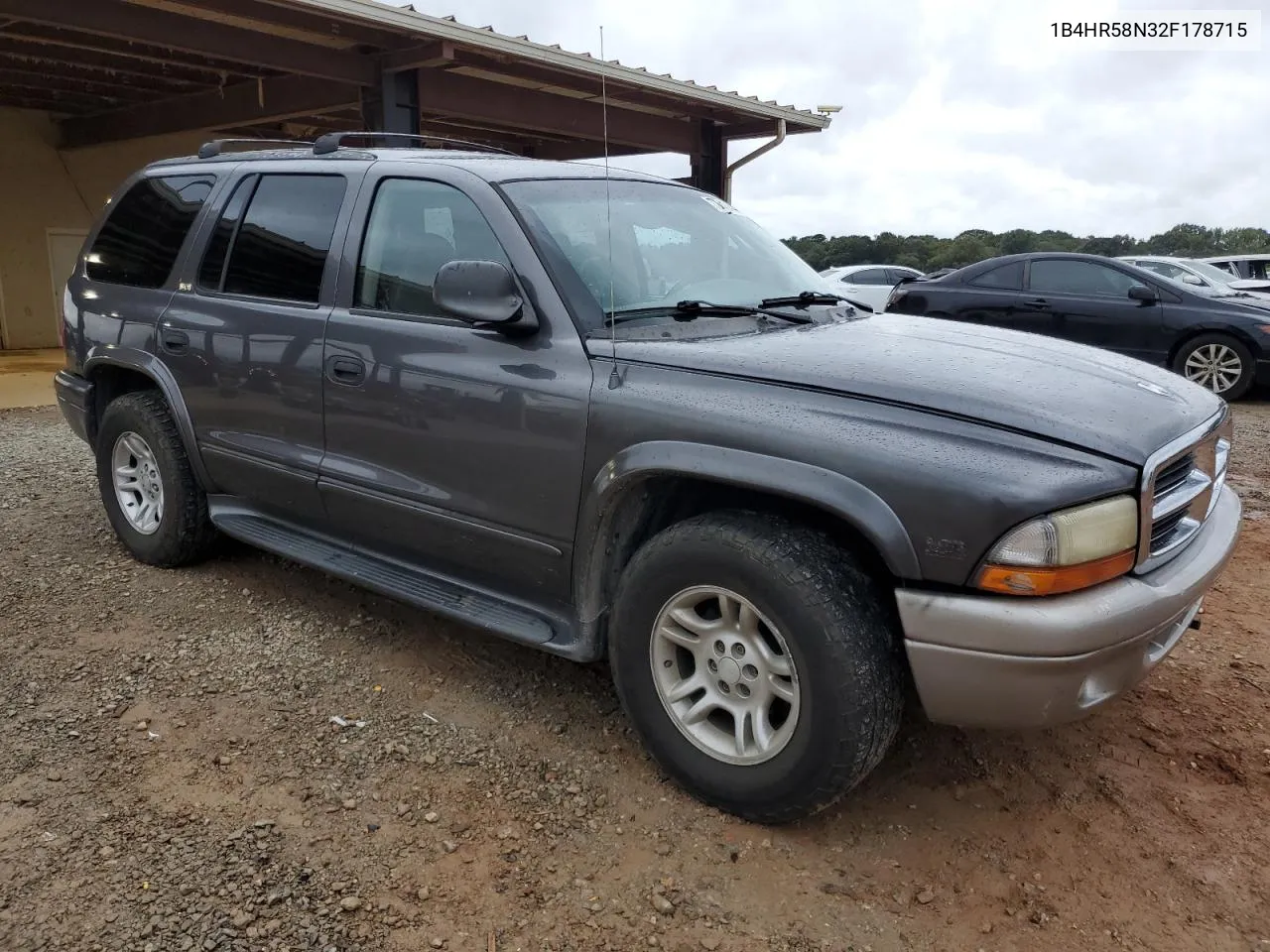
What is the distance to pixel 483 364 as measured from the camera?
9.96ft

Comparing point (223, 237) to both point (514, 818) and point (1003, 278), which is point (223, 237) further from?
point (1003, 278)

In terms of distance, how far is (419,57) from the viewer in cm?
834

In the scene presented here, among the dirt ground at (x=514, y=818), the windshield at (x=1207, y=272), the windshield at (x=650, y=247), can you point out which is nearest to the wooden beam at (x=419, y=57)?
the windshield at (x=650, y=247)

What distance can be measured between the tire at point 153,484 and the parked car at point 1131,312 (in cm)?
718

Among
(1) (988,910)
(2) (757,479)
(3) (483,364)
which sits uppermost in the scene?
(3) (483,364)

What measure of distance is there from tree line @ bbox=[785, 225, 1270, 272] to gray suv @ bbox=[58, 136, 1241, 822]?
2397cm

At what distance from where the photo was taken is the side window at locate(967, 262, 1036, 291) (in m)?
10.1

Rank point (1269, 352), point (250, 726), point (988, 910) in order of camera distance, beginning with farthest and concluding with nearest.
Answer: point (1269, 352), point (250, 726), point (988, 910)

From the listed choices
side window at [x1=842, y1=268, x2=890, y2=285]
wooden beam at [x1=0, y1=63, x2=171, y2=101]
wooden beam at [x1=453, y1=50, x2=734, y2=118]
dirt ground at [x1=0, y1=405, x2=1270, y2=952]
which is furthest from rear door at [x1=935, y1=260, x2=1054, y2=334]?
wooden beam at [x1=0, y1=63, x2=171, y2=101]

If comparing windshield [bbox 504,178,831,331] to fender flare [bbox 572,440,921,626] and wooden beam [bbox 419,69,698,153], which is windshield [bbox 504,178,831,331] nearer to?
fender flare [bbox 572,440,921,626]

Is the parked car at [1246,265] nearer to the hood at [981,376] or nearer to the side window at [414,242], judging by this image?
the hood at [981,376]

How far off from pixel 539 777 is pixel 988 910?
1.28m

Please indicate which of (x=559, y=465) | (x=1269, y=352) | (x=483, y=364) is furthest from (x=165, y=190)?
(x=1269, y=352)

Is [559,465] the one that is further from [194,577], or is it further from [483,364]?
[194,577]
